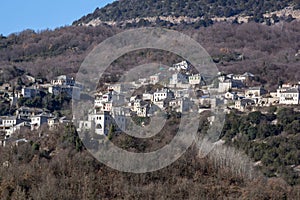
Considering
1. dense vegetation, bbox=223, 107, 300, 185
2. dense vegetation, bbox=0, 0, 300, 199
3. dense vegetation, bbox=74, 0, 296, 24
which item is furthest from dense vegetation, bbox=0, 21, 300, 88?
dense vegetation, bbox=223, 107, 300, 185

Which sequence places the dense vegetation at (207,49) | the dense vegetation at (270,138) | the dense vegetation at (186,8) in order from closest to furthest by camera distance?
the dense vegetation at (270,138)
the dense vegetation at (207,49)
the dense vegetation at (186,8)

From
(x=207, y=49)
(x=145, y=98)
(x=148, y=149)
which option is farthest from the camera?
(x=207, y=49)

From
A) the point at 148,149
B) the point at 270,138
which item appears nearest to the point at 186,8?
the point at 270,138

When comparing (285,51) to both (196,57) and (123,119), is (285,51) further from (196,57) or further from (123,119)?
(123,119)

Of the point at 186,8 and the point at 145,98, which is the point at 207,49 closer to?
the point at 145,98

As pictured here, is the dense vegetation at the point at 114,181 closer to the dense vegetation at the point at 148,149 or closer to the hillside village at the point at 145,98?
the dense vegetation at the point at 148,149

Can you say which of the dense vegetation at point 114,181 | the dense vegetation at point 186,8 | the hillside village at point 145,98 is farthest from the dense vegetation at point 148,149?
the dense vegetation at point 186,8

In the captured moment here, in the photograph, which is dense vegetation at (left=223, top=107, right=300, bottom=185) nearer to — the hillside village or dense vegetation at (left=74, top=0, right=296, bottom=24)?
the hillside village

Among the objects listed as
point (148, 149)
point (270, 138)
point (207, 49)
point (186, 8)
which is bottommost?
point (148, 149)
